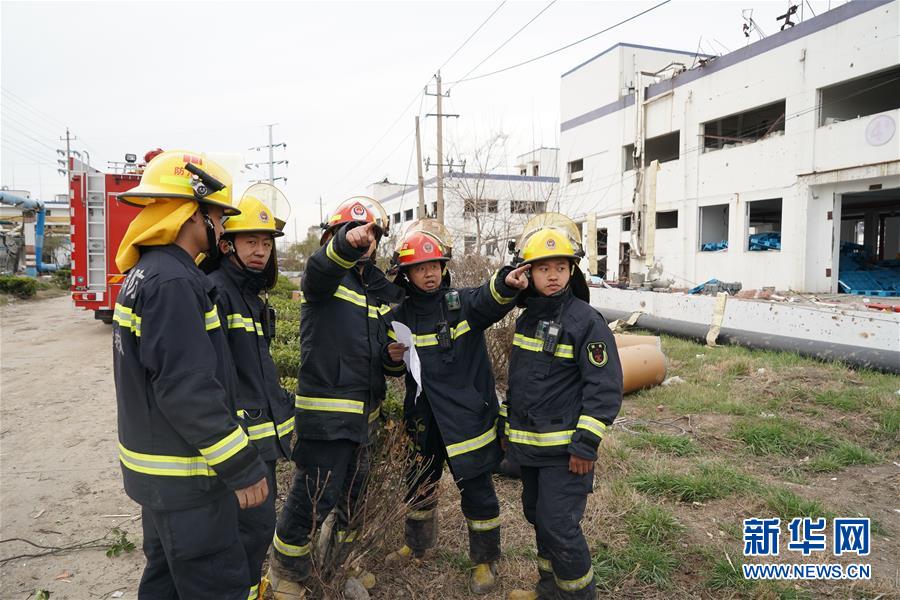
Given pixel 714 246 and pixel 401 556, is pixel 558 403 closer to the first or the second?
pixel 401 556

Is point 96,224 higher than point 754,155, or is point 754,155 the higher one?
point 754,155

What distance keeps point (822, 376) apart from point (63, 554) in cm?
789

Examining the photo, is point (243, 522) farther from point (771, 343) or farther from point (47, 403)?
point (771, 343)

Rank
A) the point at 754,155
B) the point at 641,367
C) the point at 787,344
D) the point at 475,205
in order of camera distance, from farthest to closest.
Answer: the point at 754,155 < the point at 787,344 < the point at 475,205 < the point at 641,367

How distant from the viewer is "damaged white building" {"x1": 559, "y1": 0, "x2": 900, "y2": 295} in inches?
554

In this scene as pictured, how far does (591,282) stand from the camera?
15.5 meters

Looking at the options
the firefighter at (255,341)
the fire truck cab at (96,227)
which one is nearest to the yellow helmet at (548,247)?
the firefighter at (255,341)

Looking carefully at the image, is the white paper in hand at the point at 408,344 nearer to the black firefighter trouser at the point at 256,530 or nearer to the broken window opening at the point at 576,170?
the black firefighter trouser at the point at 256,530

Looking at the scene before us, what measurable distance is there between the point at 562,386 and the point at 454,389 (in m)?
0.57

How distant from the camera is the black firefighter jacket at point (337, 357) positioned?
8.61ft

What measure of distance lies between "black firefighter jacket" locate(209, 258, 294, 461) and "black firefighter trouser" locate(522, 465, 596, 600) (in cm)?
123

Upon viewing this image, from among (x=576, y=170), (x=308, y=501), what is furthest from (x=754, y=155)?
(x=308, y=501)

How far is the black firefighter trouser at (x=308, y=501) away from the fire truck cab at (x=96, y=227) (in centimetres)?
989

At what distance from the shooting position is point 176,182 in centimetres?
200
